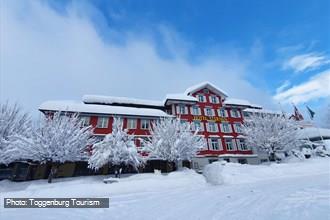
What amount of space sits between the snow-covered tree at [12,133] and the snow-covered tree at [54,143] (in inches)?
31.8

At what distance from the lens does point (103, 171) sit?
77.9 feet

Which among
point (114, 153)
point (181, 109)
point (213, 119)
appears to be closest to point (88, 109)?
point (114, 153)

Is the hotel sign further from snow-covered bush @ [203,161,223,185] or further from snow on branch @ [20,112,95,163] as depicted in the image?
snow on branch @ [20,112,95,163]

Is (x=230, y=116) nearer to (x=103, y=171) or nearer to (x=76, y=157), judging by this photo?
(x=103, y=171)

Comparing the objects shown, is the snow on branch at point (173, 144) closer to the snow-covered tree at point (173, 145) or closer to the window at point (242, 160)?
the snow-covered tree at point (173, 145)

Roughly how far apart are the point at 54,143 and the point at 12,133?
6.24 metres

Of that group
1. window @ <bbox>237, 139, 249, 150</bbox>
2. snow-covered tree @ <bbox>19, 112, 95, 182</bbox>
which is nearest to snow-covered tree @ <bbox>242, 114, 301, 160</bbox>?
Result: window @ <bbox>237, 139, 249, 150</bbox>

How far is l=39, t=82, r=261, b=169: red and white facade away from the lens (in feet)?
87.6

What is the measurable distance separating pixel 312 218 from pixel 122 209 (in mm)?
7337

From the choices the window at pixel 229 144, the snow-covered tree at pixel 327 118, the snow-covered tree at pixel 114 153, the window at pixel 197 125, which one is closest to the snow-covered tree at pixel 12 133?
the snow-covered tree at pixel 114 153

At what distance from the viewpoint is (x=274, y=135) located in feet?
91.6

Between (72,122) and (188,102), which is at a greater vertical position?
(188,102)

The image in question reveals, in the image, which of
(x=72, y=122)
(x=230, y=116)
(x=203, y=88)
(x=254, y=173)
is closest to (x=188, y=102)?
(x=203, y=88)

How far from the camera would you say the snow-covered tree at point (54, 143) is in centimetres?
1819
